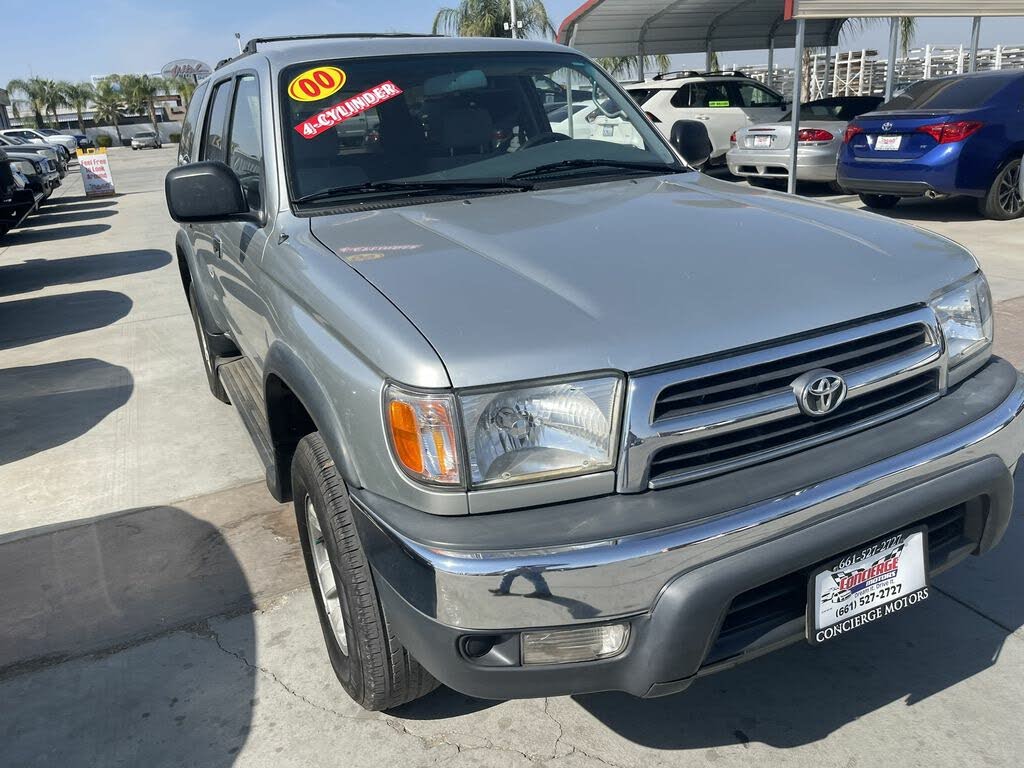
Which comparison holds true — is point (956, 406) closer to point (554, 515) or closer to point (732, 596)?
point (732, 596)

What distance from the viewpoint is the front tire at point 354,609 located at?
7.29ft

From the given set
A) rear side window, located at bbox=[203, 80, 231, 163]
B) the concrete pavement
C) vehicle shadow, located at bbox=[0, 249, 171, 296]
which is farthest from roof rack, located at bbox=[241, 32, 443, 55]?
vehicle shadow, located at bbox=[0, 249, 171, 296]

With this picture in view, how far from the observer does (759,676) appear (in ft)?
8.66

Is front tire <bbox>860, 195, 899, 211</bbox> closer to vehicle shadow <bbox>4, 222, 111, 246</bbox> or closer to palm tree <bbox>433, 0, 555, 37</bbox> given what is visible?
vehicle shadow <bbox>4, 222, 111, 246</bbox>

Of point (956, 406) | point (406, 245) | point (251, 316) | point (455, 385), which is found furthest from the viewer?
point (251, 316)

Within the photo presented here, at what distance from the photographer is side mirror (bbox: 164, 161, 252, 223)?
290cm

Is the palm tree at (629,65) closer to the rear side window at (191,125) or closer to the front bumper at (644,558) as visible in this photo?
the rear side window at (191,125)

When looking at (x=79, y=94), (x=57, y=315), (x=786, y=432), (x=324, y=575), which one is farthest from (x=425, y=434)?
(x=79, y=94)

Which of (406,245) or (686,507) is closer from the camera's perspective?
(686,507)

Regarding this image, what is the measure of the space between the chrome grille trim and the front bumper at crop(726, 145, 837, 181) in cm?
969

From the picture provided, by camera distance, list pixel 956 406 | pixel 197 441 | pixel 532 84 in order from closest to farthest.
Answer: pixel 956 406
pixel 532 84
pixel 197 441

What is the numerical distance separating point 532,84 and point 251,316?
1477mm

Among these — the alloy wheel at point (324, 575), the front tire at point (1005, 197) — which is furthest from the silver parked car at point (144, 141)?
the alloy wheel at point (324, 575)

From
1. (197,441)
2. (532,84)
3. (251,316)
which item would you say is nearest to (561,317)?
(251,316)
